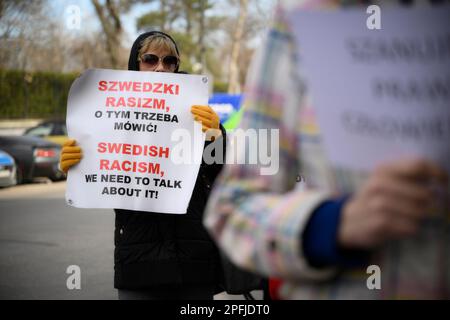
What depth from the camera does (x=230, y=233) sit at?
3.98ft

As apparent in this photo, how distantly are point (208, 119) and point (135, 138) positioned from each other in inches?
14.8

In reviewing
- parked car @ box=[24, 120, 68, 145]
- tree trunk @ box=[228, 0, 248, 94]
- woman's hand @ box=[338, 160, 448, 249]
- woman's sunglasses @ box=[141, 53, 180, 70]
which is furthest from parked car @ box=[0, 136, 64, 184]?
tree trunk @ box=[228, 0, 248, 94]

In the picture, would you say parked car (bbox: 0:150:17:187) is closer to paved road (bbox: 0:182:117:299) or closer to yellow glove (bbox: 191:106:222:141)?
paved road (bbox: 0:182:117:299)

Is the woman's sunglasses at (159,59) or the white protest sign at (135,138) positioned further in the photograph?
the woman's sunglasses at (159,59)

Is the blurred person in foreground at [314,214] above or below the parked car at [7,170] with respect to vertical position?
below

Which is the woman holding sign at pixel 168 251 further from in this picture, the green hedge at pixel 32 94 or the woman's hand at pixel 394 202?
the green hedge at pixel 32 94

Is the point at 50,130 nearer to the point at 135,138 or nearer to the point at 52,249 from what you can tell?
the point at 52,249

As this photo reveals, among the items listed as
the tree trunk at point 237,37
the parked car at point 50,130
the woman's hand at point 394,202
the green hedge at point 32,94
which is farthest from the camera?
the tree trunk at point 237,37

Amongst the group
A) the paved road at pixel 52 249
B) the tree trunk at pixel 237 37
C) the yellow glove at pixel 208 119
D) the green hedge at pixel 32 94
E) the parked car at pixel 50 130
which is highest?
the tree trunk at pixel 237 37

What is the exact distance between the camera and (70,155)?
3342mm

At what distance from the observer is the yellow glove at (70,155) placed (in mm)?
3348

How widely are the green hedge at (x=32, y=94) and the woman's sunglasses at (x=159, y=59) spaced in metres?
30.7

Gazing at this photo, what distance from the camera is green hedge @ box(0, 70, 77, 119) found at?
33.2 meters

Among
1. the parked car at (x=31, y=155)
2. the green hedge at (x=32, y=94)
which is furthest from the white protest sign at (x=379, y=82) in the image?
the green hedge at (x=32, y=94)
